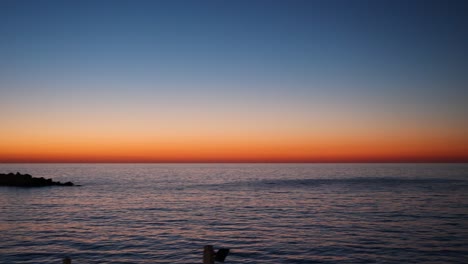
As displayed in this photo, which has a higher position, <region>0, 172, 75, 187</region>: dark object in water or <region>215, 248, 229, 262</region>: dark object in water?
<region>215, 248, 229, 262</region>: dark object in water

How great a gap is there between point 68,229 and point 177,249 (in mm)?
13535

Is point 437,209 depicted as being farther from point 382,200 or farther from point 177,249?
point 177,249

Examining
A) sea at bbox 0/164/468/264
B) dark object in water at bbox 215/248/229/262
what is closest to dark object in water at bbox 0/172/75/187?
sea at bbox 0/164/468/264

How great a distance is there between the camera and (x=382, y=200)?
53562mm

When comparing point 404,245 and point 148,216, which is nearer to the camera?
point 404,245

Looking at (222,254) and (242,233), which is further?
(242,233)

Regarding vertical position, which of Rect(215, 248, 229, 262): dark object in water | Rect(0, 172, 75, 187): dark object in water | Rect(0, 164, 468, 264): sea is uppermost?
Rect(215, 248, 229, 262): dark object in water

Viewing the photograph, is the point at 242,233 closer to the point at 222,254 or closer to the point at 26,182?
the point at 222,254

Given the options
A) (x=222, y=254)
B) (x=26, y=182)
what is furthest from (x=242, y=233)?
(x=26, y=182)

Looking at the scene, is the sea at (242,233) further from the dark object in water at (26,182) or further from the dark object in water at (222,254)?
the dark object in water at (26,182)

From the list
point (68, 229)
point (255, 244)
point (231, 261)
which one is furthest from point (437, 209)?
point (68, 229)

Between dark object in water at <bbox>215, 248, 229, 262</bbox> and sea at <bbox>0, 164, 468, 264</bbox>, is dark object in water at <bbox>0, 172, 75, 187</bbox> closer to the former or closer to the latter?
sea at <bbox>0, 164, 468, 264</bbox>

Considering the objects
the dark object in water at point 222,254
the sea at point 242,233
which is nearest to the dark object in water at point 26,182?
the sea at point 242,233

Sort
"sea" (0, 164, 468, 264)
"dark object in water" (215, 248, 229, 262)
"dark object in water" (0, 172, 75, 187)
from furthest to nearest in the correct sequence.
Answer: "dark object in water" (0, 172, 75, 187), "sea" (0, 164, 468, 264), "dark object in water" (215, 248, 229, 262)
